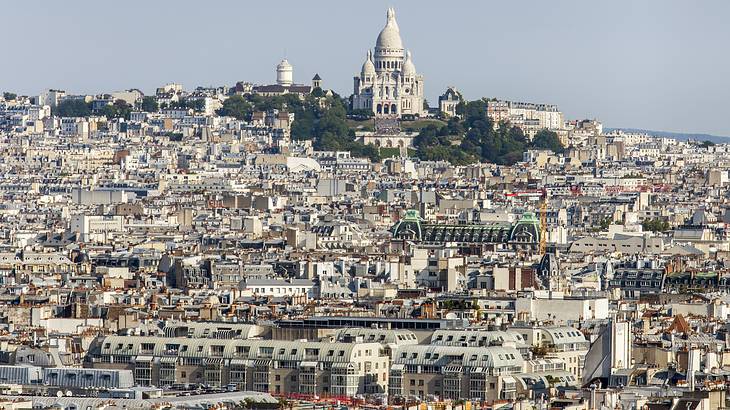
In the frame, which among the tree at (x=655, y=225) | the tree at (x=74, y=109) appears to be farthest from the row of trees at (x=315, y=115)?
the tree at (x=655, y=225)

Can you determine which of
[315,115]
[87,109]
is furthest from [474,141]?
[87,109]

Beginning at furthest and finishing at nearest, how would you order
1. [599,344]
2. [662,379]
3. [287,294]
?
[287,294]
[599,344]
[662,379]

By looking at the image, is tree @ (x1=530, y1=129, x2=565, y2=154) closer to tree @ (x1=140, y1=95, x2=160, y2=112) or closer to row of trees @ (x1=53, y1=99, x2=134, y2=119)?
tree @ (x1=140, y1=95, x2=160, y2=112)

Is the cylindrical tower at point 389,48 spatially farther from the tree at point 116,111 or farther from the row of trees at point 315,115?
the tree at point 116,111

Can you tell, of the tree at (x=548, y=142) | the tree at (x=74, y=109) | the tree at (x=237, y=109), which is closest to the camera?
the tree at (x=548, y=142)

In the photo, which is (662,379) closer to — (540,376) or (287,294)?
(540,376)

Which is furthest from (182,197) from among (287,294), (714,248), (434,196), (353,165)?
(287,294)
